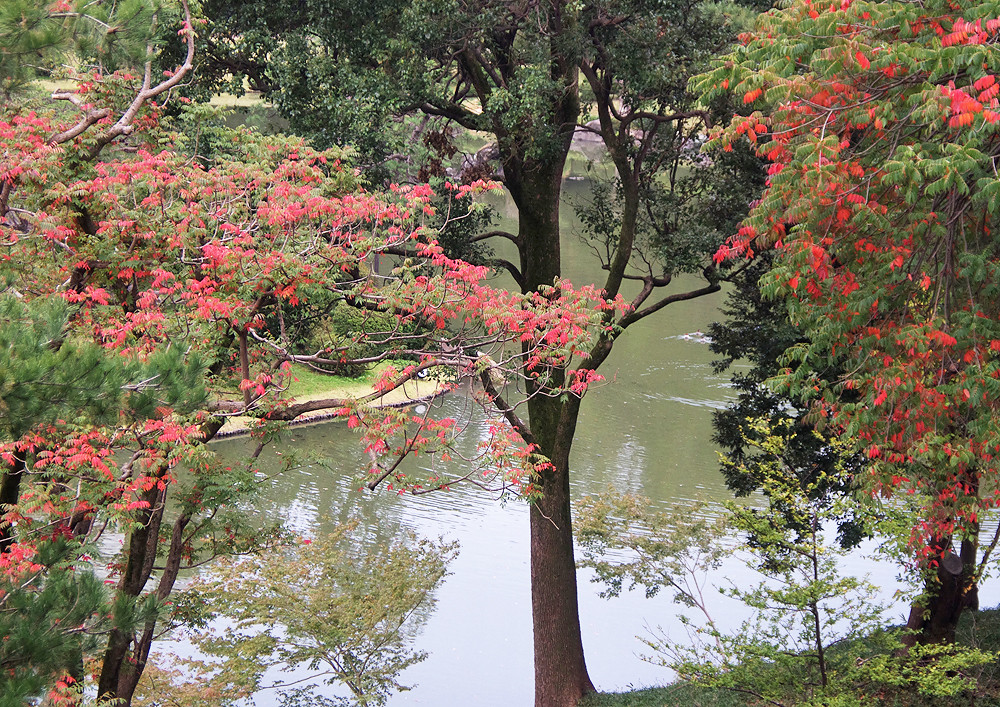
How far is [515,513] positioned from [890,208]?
435 inches

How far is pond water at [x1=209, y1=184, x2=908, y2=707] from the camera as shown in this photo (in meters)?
11.6

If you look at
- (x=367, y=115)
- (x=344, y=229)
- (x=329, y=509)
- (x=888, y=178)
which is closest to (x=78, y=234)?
(x=344, y=229)

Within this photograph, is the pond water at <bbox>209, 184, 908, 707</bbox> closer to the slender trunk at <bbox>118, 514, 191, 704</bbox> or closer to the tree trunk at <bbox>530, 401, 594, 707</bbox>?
the slender trunk at <bbox>118, 514, 191, 704</bbox>

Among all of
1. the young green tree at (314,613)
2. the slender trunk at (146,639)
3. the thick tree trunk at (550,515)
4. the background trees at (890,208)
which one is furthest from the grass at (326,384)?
the background trees at (890,208)

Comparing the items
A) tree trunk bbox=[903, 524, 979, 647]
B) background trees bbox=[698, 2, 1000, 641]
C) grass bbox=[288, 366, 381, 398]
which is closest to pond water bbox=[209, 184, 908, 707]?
grass bbox=[288, 366, 381, 398]

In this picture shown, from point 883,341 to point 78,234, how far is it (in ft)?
18.6

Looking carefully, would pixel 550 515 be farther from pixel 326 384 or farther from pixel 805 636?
pixel 326 384

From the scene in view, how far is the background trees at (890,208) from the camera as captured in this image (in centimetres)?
459

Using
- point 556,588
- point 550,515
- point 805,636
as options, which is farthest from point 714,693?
point 550,515

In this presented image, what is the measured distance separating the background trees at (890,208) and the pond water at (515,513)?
159 inches

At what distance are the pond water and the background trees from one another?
13.3ft

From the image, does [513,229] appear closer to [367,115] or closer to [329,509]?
[329,509]

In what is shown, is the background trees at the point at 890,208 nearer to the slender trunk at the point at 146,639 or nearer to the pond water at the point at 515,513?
the pond water at the point at 515,513

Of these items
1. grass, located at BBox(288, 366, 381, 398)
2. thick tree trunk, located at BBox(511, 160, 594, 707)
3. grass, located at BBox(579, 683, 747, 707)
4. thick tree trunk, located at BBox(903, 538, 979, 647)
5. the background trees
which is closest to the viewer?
the background trees
